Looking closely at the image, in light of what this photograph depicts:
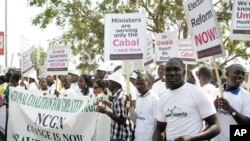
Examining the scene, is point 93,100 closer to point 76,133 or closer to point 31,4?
point 76,133

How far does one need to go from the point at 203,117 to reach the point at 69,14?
1624 cm

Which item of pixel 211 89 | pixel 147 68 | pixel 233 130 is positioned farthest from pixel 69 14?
pixel 233 130

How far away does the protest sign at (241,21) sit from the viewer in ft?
25.3

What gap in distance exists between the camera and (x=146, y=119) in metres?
7.16

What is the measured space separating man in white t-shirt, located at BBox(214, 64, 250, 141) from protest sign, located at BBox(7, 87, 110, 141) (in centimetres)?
254

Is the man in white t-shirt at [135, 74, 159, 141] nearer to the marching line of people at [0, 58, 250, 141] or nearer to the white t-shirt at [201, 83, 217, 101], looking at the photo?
the marching line of people at [0, 58, 250, 141]

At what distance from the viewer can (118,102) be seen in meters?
7.31

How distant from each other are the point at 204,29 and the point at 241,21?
155 centimetres

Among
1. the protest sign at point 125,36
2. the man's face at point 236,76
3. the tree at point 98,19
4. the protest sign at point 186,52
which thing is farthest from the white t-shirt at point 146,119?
the tree at point 98,19

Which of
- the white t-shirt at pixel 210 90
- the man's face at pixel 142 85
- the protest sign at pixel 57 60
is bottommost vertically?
the white t-shirt at pixel 210 90

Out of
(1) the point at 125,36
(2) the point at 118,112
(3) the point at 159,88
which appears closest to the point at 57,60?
(3) the point at 159,88

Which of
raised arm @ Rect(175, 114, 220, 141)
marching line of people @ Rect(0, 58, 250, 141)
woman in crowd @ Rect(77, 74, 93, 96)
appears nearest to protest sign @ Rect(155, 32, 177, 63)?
woman in crowd @ Rect(77, 74, 93, 96)

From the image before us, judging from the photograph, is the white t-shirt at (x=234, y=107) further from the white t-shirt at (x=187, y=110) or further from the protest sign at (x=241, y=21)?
the protest sign at (x=241, y=21)

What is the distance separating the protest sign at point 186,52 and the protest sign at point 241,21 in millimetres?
3528
